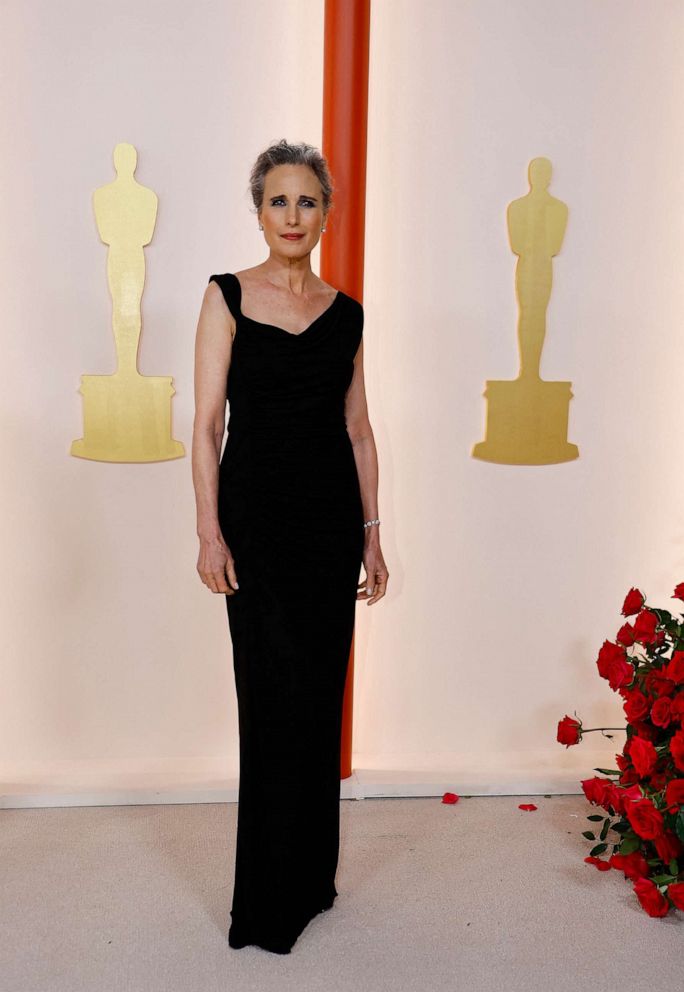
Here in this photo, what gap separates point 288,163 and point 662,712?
5.16ft

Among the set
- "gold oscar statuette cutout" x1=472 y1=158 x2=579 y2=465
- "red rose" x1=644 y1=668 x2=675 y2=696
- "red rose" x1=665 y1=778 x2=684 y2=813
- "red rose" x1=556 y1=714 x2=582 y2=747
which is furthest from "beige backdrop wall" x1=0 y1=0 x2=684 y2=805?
"red rose" x1=665 y1=778 x2=684 y2=813

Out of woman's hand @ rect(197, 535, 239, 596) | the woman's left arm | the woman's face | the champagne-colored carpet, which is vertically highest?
the woman's face

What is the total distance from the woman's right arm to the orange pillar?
0.85 meters

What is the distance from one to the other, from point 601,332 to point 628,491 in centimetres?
52

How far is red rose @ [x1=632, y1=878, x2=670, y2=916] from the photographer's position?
2502 mm

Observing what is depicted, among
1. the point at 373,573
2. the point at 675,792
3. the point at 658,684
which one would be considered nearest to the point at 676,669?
the point at 658,684

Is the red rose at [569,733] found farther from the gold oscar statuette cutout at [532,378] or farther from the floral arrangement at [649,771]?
the gold oscar statuette cutout at [532,378]

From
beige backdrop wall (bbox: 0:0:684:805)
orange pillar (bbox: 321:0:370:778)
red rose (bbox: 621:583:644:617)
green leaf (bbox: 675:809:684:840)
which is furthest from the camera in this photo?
beige backdrop wall (bbox: 0:0:684:805)

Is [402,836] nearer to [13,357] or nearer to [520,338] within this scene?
[520,338]

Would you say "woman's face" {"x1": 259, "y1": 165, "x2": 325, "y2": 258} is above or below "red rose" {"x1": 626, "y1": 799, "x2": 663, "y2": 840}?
above

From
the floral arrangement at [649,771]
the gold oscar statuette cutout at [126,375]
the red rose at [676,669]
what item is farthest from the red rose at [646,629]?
the gold oscar statuette cutout at [126,375]

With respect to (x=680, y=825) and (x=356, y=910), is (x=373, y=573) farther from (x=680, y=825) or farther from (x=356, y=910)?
(x=680, y=825)

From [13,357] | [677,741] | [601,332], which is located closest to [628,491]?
[601,332]

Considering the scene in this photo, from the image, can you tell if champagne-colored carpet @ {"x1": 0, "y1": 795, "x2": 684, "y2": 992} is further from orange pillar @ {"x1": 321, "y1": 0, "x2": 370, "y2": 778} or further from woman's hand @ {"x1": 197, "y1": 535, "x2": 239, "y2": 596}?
orange pillar @ {"x1": 321, "y1": 0, "x2": 370, "y2": 778}
